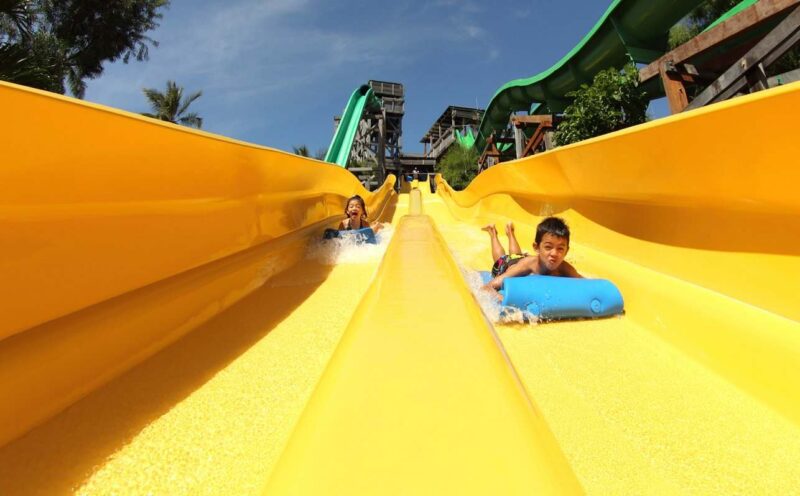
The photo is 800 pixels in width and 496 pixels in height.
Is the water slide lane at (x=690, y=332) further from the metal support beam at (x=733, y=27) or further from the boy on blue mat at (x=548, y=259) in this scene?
the metal support beam at (x=733, y=27)

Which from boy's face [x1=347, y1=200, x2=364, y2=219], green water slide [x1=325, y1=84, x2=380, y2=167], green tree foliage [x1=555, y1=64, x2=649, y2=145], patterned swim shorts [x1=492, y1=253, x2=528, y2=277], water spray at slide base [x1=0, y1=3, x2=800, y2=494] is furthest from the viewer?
green water slide [x1=325, y1=84, x2=380, y2=167]

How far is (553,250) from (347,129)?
11295 mm

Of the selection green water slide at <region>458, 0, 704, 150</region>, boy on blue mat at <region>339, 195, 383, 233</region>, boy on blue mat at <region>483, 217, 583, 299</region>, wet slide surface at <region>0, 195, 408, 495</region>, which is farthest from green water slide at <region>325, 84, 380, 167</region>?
wet slide surface at <region>0, 195, 408, 495</region>

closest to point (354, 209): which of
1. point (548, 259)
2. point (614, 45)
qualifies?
point (548, 259)

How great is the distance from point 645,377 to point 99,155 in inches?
69.4

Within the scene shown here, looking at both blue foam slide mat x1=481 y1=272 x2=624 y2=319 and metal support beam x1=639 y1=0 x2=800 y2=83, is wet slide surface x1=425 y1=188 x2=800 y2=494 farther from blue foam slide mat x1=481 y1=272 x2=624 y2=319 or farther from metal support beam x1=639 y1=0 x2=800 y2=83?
metal support beam x1=639 y1=0 x2=800 y2=83

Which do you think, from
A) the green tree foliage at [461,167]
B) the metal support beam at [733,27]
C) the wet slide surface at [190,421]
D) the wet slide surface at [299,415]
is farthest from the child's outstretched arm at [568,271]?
the green tree foliage at [461,167]

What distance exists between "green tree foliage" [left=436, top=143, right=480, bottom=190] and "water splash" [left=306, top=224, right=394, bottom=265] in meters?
15.2

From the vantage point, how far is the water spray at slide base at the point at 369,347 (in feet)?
2.00

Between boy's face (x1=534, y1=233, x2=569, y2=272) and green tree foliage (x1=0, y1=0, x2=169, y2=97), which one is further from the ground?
green tree foliage (x1=0, y1=0, x2=169, y2=97)

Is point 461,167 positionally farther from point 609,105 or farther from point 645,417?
Result: point 645,417

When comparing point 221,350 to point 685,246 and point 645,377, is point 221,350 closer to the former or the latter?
point 645,377

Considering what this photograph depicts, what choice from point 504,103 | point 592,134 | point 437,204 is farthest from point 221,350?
point 504,103

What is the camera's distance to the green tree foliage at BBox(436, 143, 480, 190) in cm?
1825
